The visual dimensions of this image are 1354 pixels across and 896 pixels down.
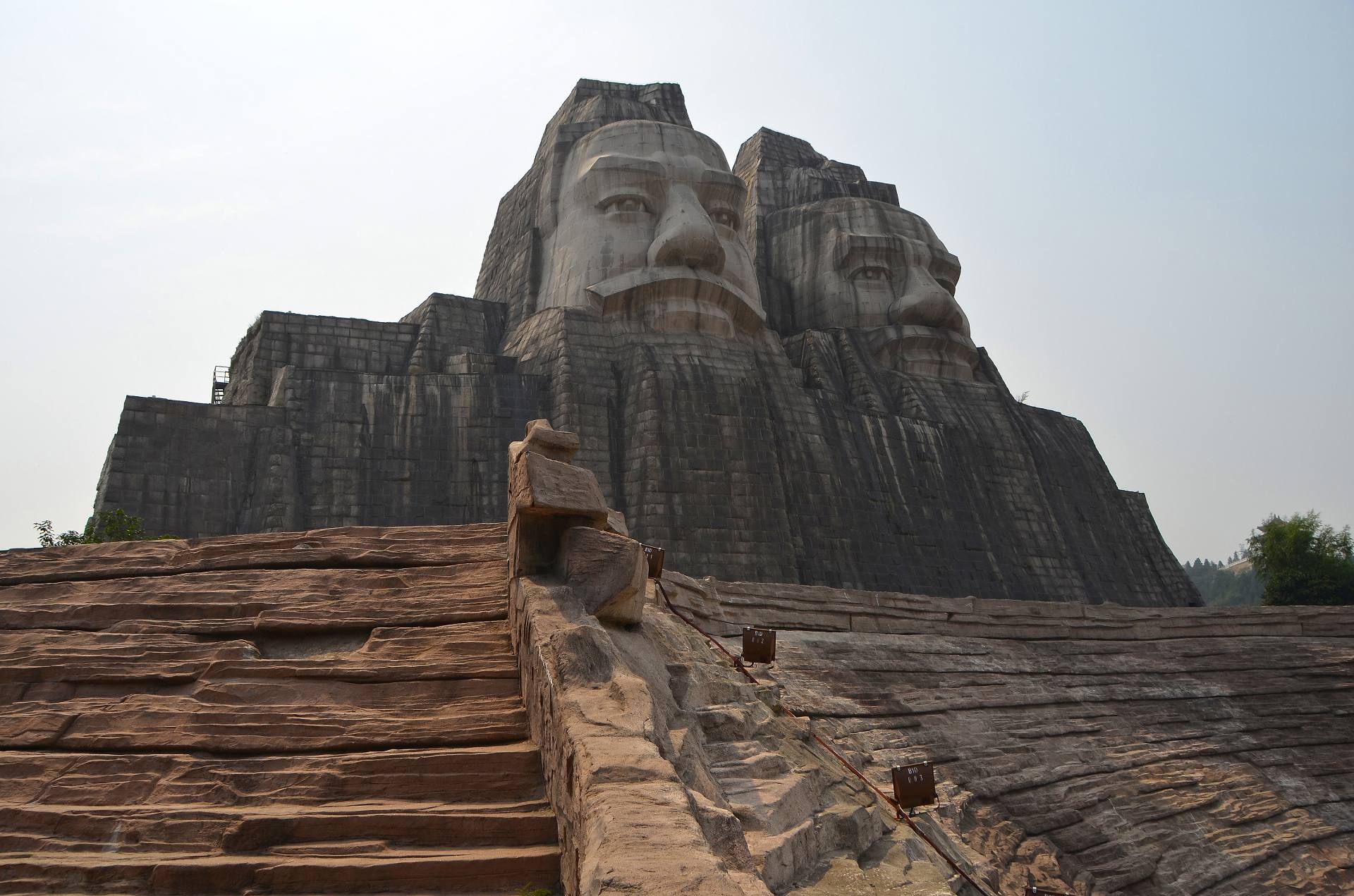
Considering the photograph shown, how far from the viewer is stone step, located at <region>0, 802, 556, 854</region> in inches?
154

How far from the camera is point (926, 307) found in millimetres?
23844

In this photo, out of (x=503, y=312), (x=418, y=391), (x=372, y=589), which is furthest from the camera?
(x=503, y=312)

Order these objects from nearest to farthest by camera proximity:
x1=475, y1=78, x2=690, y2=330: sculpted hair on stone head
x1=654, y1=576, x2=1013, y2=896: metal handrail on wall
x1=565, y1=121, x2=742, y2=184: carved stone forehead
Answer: x1=654, y1=576, x2=1013, y2=896: metal handrail on wall < x1=565, y1=121, x2=742, y2=184: carved stone forehead < x1=475, y1=78, x2=690, y2=330: sculpted hair on stone head

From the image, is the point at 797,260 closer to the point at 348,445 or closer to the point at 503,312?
the point at 503,312

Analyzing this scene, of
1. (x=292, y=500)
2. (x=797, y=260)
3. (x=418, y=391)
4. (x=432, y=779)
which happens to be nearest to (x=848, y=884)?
(x=432, y=779)

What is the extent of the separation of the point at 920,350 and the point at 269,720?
20.5 metres

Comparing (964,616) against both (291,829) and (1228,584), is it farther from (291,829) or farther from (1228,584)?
(1228,584)

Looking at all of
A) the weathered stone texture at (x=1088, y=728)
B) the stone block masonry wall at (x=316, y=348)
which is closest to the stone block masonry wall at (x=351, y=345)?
the stone block masonry wall at (x=316, y=348)

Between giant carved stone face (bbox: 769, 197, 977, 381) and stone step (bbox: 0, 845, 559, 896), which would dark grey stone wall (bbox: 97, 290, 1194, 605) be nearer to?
giant carved stone face (bbox: 769, 197, 977, 381)

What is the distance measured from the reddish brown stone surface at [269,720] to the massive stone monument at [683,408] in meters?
9.05

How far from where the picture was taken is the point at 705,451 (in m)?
17.2

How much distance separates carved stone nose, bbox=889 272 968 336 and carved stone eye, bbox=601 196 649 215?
681cm

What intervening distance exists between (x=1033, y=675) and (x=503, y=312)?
12.6 meters

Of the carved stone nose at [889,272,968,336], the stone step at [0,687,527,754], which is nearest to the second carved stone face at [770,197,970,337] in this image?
the carved stone nose at [889,272,968,336]
